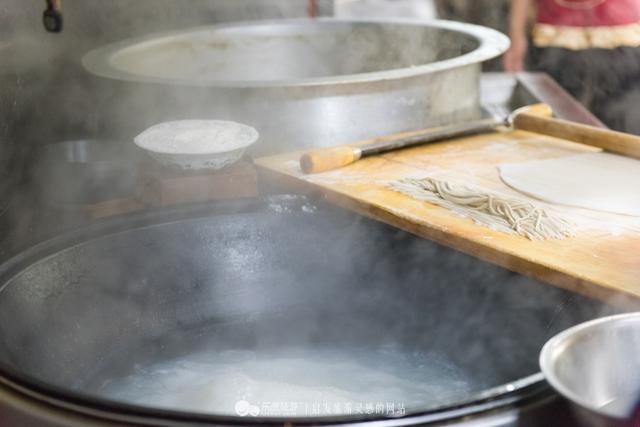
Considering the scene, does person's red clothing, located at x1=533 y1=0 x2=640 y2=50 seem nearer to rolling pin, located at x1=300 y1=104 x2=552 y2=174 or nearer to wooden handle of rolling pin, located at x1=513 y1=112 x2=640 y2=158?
rolling pin, located at x1=300 y1=104 x2=552 y2=174

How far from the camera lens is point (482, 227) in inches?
72.8

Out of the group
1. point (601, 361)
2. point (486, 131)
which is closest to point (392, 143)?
point (486, 131)

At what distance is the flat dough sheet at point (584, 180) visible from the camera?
1975mm

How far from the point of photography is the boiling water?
1599mm

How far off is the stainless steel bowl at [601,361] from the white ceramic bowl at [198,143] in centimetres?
122

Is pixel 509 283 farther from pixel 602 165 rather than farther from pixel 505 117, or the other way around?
pixel 505 117

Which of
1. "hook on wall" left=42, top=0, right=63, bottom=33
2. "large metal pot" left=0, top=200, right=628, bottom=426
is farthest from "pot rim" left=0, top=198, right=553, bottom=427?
"hook on wall" left=42, top=0, right=63, bottom=33

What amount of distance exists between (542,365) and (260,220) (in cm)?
103

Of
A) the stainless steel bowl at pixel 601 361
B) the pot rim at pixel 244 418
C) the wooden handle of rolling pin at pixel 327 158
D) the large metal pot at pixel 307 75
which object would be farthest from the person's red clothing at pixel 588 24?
the pot rim at pixel 244 418

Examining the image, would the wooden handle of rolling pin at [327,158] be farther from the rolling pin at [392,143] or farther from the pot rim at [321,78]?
the pot rim at [321,78]

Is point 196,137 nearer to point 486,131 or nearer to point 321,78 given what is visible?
point 321,78

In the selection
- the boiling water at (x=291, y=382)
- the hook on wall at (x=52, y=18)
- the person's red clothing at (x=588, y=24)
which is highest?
the hook on wall at (x=52, y=18)

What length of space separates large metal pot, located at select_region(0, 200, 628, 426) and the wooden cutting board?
70 millimetres

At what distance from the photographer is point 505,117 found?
270 centimetres
